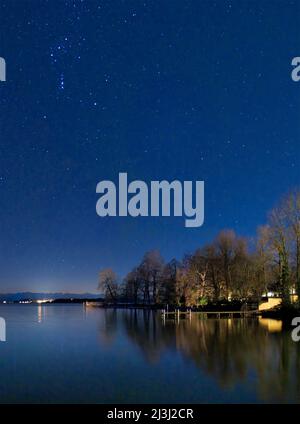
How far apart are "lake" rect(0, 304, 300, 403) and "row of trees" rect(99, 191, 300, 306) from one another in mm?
16527

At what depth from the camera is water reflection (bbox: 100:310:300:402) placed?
18875 millimetres

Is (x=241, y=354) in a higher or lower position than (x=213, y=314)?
higher

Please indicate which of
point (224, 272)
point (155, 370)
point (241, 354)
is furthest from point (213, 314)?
point (155, 370)

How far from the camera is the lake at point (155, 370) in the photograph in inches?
703

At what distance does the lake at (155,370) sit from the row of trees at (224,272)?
16.5 meters

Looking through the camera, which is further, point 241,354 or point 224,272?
point 224,272

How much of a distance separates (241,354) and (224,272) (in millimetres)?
47906

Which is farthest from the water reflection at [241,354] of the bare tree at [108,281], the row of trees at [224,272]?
the bare tree at [108,281]

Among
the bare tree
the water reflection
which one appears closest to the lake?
the water reflection

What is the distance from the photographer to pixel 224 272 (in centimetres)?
7450

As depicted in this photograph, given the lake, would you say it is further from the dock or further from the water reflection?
the dock

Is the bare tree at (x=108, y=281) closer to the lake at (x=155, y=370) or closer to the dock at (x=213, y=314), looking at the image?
the dock at (x=213, y=314)

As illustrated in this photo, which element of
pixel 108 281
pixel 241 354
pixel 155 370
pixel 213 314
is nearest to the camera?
pixel 155 370

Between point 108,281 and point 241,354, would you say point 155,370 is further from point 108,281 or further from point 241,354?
point 108,281
